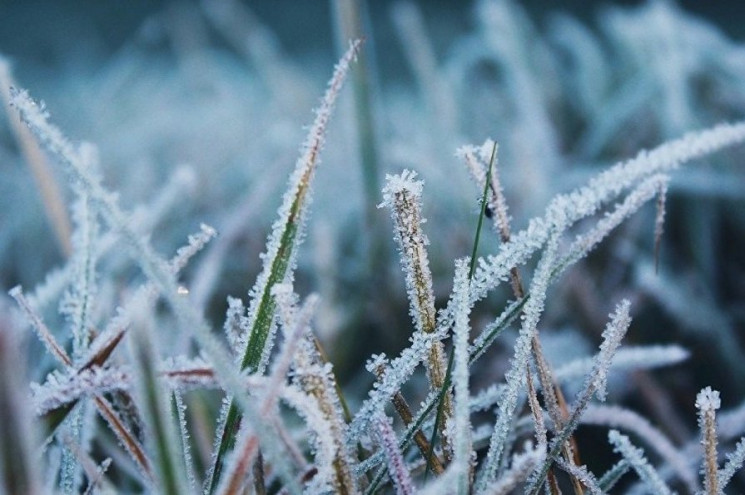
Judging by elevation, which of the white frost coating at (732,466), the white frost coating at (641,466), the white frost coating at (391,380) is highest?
the white frost coating at (391,380)

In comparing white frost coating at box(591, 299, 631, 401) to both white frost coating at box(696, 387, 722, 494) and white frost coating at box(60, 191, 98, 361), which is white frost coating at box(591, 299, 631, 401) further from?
white frost coating at box(60, 191, 98, 361)

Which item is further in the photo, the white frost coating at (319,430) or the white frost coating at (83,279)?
the white frost coating at (83,279)

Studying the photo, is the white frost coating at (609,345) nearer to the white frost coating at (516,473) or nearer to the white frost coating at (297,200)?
the white frost coating at (516,473)

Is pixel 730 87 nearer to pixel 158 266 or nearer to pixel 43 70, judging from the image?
pixel 158 266

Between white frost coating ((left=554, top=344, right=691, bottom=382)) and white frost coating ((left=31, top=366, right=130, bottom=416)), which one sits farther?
white frost coating ((left=554, top=344, right=691, bottom=382))

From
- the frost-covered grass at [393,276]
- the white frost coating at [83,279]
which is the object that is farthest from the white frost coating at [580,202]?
the white frost coating at [83,279]

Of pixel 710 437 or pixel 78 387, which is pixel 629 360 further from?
pixel 78 387

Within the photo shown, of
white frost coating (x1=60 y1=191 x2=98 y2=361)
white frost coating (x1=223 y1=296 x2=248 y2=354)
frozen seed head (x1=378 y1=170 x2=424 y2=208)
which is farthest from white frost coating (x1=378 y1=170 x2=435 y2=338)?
white frost coating (x1=60 y1=191 x2=98 y2=361)

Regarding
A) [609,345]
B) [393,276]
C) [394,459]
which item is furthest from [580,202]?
[393,276]

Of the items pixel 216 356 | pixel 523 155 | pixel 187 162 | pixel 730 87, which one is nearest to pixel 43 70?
pixel 187 162
